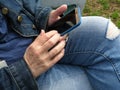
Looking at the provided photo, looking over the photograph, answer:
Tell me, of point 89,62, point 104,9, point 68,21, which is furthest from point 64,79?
point 104,9

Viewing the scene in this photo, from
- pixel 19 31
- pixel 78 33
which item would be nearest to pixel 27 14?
pixel 19 31

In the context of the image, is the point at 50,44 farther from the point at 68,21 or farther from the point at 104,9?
the point at 104,9

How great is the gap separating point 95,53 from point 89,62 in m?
0.06

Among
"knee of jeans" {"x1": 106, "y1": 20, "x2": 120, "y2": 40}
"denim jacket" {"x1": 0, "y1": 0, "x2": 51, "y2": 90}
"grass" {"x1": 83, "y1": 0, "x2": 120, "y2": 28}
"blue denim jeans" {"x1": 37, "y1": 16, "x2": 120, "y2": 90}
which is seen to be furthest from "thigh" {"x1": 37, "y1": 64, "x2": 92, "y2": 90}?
"grass" {"x1": 83, "y1": 0, "x2": 120, "y2": 28}

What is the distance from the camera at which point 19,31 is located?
1752 mm

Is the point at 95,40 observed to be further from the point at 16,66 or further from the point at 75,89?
the point at 16,66

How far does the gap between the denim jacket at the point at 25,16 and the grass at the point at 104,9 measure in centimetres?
199

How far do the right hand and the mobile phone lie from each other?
112mm

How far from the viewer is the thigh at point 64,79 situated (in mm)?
1678

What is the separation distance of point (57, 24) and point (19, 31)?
19cm

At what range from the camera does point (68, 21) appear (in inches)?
68.3

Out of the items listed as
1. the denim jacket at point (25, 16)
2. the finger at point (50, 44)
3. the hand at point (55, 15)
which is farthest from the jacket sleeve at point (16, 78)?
the hand at point (55, 15)

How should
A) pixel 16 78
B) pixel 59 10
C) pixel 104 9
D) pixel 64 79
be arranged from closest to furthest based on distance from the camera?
pixel 16 78, pixel 64 79, pixel 59 10, pixel 104 9

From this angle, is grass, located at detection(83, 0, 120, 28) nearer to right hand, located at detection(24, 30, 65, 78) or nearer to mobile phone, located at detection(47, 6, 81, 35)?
mobile phone, located at detection(47, 6, 81, 35)
